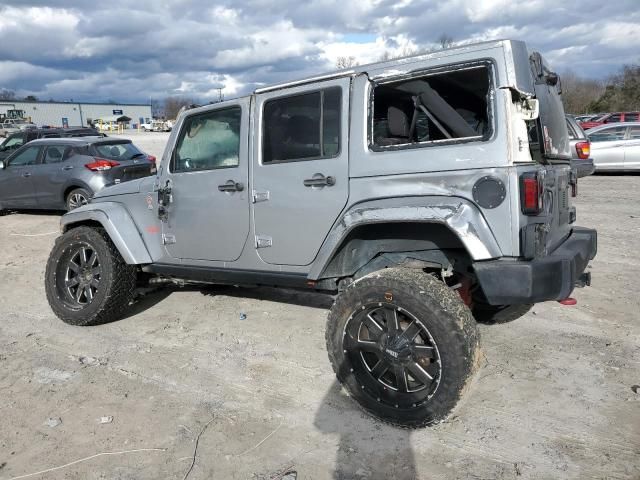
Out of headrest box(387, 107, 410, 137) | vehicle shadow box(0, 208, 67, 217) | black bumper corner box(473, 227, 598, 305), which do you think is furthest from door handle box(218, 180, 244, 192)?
vehicle shadow box(0, 208, 67, 217)

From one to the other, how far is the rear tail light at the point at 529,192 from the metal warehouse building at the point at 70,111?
3641 inches

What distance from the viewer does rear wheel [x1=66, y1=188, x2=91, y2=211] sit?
9.79 metres

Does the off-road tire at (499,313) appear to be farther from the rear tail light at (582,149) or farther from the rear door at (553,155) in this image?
the rear tail light at (582,149)

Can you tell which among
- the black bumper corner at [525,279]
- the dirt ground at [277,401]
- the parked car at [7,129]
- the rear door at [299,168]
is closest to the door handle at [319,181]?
the rear door at [299,168]

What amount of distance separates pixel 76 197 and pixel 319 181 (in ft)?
26.2

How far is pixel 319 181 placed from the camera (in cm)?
346

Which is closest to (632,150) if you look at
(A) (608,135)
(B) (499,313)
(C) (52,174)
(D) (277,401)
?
(A) (608,135)

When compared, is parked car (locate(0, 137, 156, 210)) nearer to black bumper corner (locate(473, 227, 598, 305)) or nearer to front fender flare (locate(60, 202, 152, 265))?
front fender flare (locate(60, 202, 152, 265))

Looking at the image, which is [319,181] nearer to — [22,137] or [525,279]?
[525,279]

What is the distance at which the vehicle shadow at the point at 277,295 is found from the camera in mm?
5352

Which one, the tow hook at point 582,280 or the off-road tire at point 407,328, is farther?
the tow hook at point 582,280

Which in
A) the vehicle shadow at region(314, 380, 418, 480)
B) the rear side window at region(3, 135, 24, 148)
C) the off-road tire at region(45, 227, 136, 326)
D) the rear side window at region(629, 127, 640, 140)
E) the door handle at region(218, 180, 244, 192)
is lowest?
the vehicle shadow at region(314, 380, 418, 480)

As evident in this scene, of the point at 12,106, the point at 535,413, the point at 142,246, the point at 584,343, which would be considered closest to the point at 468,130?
the point at 535,413

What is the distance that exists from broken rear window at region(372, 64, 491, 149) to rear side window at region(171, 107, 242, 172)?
1.18 metres
